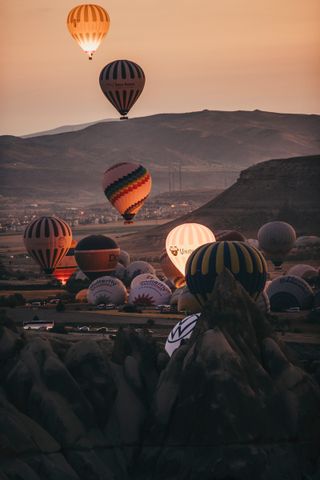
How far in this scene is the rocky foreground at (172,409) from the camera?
117 ft

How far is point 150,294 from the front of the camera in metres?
91.4

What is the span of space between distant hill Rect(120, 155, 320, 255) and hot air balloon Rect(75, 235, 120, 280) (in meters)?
61.2

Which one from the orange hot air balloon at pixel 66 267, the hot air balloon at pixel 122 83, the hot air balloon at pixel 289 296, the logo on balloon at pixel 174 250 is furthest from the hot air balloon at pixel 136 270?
the hot air balloon at pixel 289 296

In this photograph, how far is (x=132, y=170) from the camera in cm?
10294

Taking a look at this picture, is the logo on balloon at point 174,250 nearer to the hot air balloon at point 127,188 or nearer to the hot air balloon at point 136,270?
the hot air balloon at point 127,188

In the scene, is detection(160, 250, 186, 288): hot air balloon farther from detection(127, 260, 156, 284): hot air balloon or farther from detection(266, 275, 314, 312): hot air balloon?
detection(266, 275, 314, 312): hot air balloon

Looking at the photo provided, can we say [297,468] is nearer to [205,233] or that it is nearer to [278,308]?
[278,308]

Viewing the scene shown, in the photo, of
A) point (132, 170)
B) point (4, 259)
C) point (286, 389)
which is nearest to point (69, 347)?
point (286, 389)

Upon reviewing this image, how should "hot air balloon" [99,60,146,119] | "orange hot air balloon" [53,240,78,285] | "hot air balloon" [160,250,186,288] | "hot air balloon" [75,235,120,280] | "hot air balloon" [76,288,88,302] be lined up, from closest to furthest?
"hot air balloon" [99,60,146,119] → "hot air balloon" [76,288,88,302] → "hot air balloon" [160,250,186,288] → "hot air balloon" [75,235,120,280] → "orange hot air balloon" [53,240,78,285]

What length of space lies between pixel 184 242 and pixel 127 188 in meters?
9.19

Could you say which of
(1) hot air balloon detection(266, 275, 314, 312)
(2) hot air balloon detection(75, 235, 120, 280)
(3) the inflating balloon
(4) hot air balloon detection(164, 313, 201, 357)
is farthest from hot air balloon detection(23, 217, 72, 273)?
(4) hot air balloon detection(164, 313, 201, 357)

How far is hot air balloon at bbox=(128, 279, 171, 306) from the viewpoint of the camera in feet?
297

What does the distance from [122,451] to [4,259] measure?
433 ft

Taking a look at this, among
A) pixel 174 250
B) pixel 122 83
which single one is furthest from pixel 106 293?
pixel 122 83
